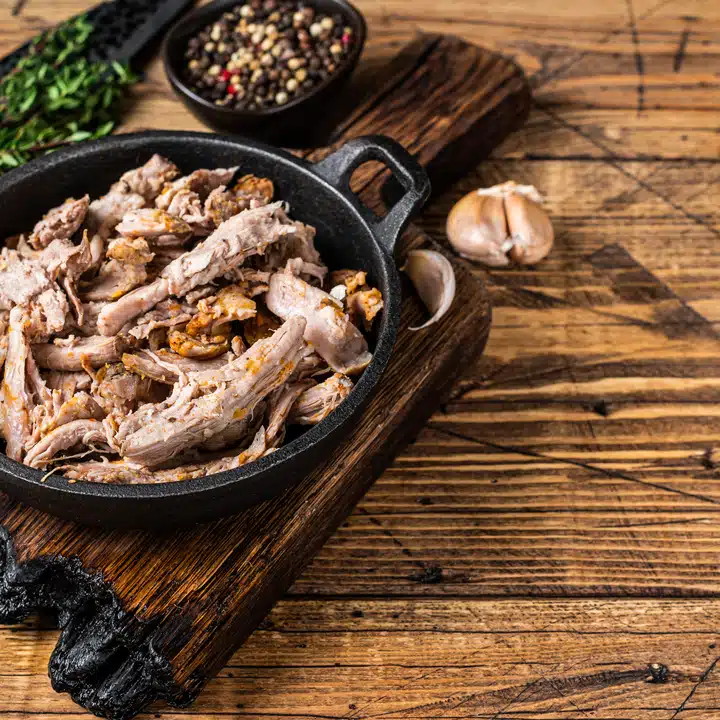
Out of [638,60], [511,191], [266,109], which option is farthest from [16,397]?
[638,60]

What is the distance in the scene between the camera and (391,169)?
2752 mm

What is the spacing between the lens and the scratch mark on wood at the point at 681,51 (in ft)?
13.5

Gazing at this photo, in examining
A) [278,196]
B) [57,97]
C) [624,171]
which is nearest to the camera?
[278,196]

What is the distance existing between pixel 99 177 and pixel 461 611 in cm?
173

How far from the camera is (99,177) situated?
9.43 ft

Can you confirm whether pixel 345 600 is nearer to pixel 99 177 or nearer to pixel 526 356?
pixel 526 356

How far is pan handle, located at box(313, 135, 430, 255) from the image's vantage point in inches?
104

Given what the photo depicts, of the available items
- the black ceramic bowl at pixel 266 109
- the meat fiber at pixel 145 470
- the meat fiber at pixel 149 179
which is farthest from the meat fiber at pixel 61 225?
the black ceramic bowl at pixel 266 109

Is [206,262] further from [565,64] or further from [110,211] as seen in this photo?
[565,64]

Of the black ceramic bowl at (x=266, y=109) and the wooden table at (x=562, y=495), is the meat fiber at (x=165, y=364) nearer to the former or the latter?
the wooden table at (x=562, y=495)

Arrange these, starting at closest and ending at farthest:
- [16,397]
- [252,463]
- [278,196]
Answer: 1. [252,463]
2. [16,397]
3. [278,196]

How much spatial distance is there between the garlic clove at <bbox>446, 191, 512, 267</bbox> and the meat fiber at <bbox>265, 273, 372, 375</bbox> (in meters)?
0.95

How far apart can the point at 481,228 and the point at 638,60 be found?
1.45 meters

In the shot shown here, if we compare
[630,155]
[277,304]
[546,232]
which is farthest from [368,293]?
[630,155]
